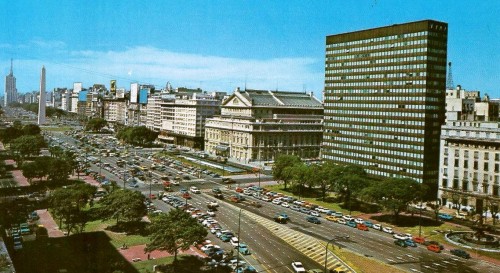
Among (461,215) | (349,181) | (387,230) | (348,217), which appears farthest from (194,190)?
(461,215)

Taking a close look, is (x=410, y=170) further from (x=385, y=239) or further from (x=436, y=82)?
(x=385, y=239)

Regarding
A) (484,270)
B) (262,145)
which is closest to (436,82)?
(484,270)

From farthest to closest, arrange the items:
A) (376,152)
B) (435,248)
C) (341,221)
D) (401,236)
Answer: (376,152) → (341,221) → (401,236) → (435,248)

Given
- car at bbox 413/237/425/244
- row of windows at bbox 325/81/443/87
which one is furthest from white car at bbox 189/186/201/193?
car at bbox 413/237/425/244

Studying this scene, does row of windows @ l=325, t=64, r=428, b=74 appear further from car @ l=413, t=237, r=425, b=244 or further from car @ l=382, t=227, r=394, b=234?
car @ l=413, t=237, r=425, b=244

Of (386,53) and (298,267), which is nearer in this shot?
(298,267)

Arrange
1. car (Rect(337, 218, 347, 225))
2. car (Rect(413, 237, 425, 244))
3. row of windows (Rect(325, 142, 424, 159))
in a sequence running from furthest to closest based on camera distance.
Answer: row of windows (Rect(325, 142, 424, 159)) → car (Rect(337, 218, 347, 225)) → car (Rect(413, 237, 425, 244))

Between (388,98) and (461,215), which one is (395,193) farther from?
(388,98)
